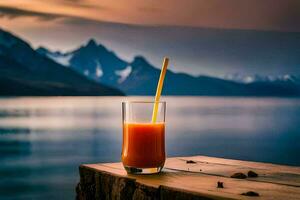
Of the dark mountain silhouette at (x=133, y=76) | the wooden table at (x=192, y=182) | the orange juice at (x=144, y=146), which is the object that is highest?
the dark mountain silhouette at (x=133, y=76)

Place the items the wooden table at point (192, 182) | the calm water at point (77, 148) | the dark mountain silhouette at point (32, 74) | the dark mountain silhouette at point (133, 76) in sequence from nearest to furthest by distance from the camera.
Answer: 1. the wooden table at point (192, 182)
2. the calm water at point (77, 148)
3. the dark mountain silhouette at point (133, 76)
4. the dark mountain silhouette at point (32, 74)

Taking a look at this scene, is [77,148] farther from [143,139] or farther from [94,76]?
[94,76]

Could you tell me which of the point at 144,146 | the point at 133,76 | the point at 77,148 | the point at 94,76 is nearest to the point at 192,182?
the point at 144,146

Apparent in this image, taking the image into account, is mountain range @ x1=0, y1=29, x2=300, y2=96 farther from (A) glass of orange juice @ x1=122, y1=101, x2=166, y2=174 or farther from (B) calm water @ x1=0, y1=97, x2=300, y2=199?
(A) glass of orange juice @ x1=122, y1=101, x2=166, y2=174

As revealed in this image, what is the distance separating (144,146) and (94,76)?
3890cm

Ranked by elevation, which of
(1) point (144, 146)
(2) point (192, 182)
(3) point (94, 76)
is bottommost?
(2) point (192, 182)

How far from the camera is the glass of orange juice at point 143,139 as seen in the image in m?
2.36

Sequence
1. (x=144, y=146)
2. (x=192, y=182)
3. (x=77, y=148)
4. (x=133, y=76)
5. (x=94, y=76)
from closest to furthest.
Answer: (x=192, y=182), (x=144, y=146), (x=77, y=148), (x=133, y=76), (x=94, y=76)

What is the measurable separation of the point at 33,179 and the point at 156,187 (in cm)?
829

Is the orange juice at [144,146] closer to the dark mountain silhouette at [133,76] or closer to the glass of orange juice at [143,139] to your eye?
the glass of orange juice at [143,139]

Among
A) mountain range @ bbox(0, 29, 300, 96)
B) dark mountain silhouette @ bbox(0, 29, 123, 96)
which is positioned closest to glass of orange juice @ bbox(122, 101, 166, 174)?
mountain range @ bbox(0, 29, 300, 96)

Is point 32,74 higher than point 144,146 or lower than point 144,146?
higher

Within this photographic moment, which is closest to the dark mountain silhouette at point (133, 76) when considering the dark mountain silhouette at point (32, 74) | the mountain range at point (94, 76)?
the mountain range at point (94, 76)

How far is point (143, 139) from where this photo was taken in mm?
2369
